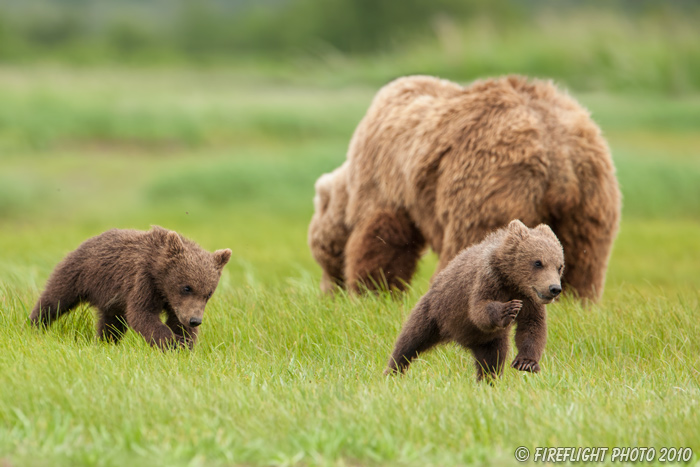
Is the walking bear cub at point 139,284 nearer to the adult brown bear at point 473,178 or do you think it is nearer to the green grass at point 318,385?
the green grass at point 318,385

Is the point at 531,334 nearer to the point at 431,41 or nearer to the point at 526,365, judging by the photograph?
the point at 526,365

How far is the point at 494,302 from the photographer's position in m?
4.70

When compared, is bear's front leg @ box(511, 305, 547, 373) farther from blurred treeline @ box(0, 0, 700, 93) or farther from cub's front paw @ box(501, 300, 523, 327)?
blurred treeline @ box(0, 0, 700, 93)

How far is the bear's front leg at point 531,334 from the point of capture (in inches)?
193

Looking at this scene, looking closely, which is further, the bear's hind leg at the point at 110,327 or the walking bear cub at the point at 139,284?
the bear's hind leg at the point at 110,327

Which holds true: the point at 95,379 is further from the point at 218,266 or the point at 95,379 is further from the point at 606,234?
the point at 606,234

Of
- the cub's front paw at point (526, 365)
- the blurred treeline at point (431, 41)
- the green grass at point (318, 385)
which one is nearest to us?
the green grass at point (318, 385)

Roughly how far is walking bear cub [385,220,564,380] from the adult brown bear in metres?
1.43

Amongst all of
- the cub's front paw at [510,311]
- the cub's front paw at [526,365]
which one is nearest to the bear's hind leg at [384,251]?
the cub's front paw at [526,365]

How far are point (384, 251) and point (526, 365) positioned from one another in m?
2.93

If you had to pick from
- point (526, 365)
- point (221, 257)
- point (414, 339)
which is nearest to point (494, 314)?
point (526, 365)

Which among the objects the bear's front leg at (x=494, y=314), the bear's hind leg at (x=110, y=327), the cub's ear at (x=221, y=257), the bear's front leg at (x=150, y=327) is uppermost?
the bear's front leg at (x=494, y=314)

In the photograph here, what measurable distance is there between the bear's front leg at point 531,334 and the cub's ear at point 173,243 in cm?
206

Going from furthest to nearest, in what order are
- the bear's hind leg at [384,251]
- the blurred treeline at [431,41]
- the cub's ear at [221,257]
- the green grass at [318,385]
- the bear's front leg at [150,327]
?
the blurred treeline at [431,41] → the bear's hind leg at [384,251] → the cub's ear at [221,257] → the bear's front leg at [150,327] → the green grass at [318,385]
